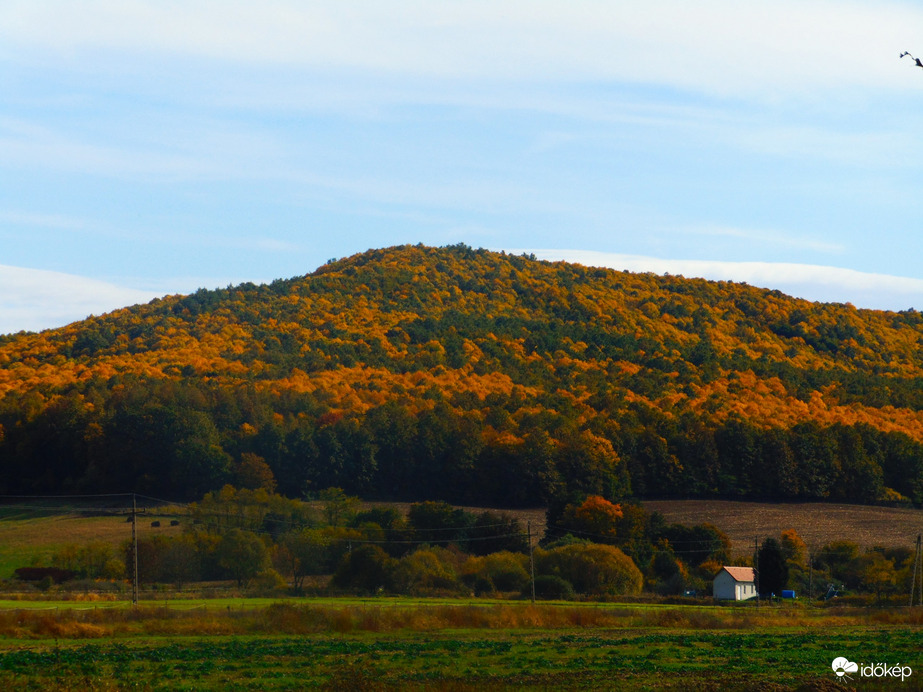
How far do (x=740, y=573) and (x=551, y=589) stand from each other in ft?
57.2

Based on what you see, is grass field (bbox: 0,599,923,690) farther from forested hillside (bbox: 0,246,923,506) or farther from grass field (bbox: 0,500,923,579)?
forested hillside (bbox: 0,246,923,506)

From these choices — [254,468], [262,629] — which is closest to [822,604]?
[262,629]

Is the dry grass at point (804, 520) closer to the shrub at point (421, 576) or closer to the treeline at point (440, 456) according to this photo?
the treeline at point (440, 456)

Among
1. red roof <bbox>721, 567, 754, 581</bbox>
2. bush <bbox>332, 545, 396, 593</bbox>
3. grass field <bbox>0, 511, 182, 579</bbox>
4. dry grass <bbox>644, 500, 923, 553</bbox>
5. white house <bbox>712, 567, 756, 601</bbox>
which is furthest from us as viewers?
dry grass <bbox>644, 500, 923, 553</bbox>

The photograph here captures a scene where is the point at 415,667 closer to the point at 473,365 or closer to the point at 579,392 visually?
the point at 579,392

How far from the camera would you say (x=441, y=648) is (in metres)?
35.8

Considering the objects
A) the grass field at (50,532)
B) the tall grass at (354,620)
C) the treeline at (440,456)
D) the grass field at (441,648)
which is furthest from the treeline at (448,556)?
the grass field at (441,648)

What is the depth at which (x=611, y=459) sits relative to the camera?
118 metres

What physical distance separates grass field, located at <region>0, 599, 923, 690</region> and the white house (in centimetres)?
2475

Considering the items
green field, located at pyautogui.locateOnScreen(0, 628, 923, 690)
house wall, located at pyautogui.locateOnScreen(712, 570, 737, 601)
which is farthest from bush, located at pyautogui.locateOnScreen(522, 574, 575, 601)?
green field, located at pyautogui.locateOnScreen(0, 628, 923, 690)

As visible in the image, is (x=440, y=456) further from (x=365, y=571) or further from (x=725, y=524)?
(x=365, y=571)

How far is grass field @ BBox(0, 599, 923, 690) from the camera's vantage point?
88.0 ft

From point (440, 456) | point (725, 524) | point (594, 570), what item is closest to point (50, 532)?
point (440, 456)

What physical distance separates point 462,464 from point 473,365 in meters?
52.6
